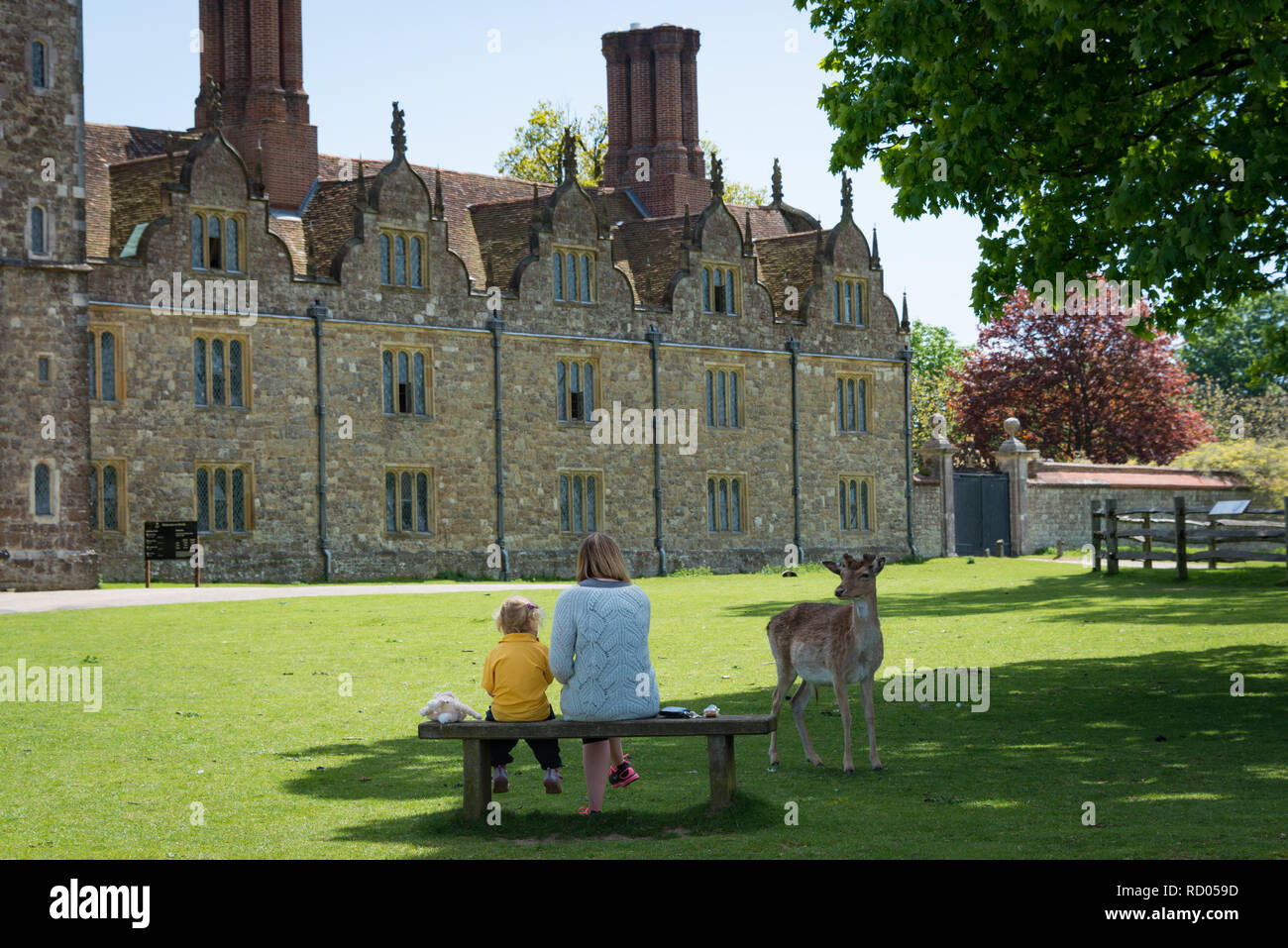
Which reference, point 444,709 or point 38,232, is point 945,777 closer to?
point 444,709

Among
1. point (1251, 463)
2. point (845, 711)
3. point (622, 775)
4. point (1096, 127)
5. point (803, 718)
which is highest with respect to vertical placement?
point (1096, 127)

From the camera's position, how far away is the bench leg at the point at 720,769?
30.6 feet

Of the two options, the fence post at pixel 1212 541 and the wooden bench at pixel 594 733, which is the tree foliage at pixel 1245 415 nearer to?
the fence post at pixel 1212 541

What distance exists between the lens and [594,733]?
30.0ft

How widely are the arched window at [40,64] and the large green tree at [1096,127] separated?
2420 cm

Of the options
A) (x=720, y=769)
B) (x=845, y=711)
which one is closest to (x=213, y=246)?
(x=845, y=711)

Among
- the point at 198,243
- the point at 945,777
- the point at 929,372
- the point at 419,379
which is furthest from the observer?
the point at 929,372

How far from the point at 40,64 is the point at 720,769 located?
99.7 feet

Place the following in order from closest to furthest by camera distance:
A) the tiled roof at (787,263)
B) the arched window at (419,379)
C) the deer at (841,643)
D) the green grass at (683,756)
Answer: the green grass at (683,756), the deer at (841,643), the arched window at (419,379), the tiled roof at (787,263)

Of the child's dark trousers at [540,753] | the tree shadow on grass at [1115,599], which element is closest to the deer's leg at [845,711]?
the child's dark trousers at [540,753]

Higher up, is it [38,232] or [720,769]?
[38,232]

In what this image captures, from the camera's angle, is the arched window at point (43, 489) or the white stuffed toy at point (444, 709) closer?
the white stuffed toy at point (444, 709)

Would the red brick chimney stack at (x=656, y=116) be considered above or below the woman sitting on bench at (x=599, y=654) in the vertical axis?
above

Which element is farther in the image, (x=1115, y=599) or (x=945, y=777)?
(x=1115, y=599)
